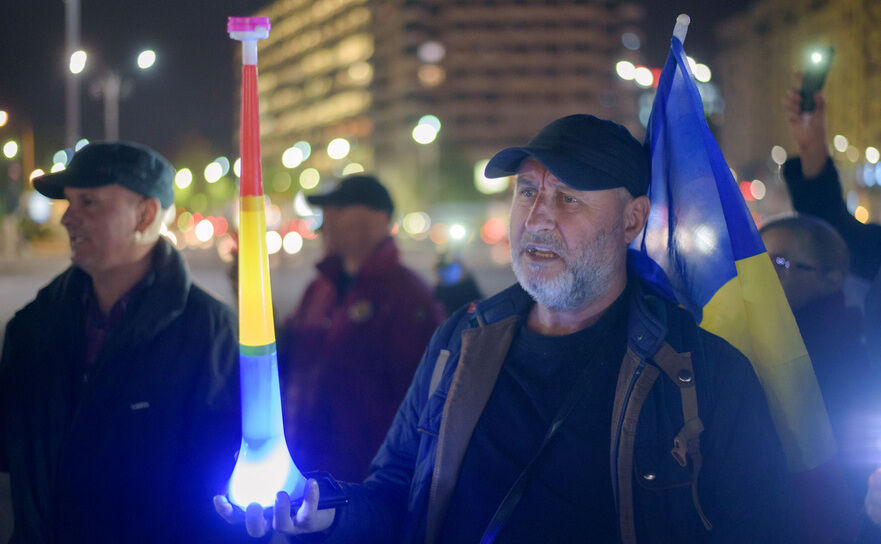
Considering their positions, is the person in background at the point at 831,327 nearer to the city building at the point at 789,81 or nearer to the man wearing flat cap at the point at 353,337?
the man wearing flat cap at the point at 353,337

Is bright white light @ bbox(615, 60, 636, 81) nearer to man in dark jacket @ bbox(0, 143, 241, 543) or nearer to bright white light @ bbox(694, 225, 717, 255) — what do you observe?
bright white light @ bbox(694, 225, 717, 255)

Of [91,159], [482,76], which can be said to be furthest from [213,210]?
[91,159]

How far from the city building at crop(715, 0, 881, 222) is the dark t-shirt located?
49.6 m

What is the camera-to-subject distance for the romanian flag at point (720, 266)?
2262 mm

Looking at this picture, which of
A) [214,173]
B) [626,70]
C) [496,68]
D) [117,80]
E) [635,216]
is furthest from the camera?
[496,68]

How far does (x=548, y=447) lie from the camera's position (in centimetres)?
213

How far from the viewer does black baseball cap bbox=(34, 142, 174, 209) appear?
2959 millimetres

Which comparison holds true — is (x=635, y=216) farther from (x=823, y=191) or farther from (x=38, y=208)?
(x=38, y=208)

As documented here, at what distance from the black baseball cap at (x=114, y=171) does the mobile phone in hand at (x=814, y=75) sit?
291 cm

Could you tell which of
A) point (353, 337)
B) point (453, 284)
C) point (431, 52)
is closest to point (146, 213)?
point (353, 337)

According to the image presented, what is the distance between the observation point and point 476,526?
85.0 inches

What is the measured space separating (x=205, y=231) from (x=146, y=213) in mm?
46392

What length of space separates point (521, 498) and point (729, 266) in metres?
1.00

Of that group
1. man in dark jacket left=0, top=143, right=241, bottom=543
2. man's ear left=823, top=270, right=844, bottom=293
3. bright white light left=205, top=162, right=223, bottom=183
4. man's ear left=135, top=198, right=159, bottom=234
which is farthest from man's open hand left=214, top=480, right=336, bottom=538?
bright white light left=205, top=162, right=223, bottom=183
